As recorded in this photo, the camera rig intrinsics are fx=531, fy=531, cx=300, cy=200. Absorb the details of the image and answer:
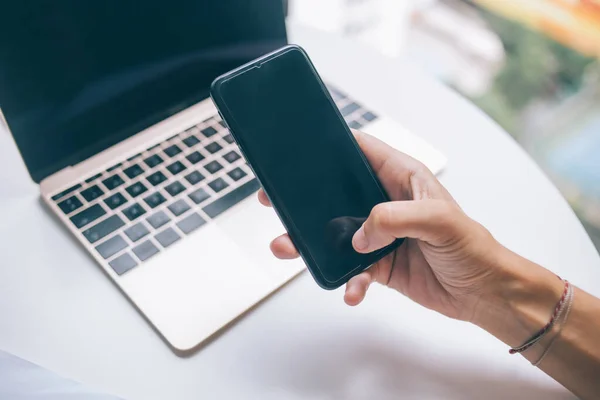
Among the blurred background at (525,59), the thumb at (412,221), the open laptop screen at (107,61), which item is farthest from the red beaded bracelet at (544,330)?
the blurred background at (525,59)

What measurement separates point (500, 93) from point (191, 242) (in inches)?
45.0

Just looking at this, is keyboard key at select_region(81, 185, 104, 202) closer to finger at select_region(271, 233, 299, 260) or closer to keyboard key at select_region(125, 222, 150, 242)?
keyboard key at select_region(125, 222, 150, 242)

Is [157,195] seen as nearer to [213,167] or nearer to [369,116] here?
[213,167]

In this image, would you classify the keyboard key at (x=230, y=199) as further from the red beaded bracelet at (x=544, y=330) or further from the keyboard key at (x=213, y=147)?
the red beaded bracelet at (x=544, y=330)

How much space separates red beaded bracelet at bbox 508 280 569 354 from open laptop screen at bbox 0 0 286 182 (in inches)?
17.2

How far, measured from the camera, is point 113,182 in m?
0.57

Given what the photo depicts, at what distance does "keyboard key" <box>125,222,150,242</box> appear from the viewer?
52 cm

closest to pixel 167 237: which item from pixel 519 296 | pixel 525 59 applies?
pixel 519 296

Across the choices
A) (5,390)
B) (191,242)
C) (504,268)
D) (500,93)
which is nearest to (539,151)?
(500,93)

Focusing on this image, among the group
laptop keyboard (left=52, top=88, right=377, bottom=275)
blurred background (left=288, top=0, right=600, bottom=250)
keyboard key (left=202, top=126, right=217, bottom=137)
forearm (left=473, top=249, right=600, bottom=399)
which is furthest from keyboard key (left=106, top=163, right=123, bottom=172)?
blurred background (left=288, top=0, right=600, bottom=250)

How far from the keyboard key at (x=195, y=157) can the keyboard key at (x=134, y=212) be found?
85 mm

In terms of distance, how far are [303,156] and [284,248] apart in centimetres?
9

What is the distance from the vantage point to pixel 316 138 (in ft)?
1.65

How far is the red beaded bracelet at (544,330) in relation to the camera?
0.47 metres
